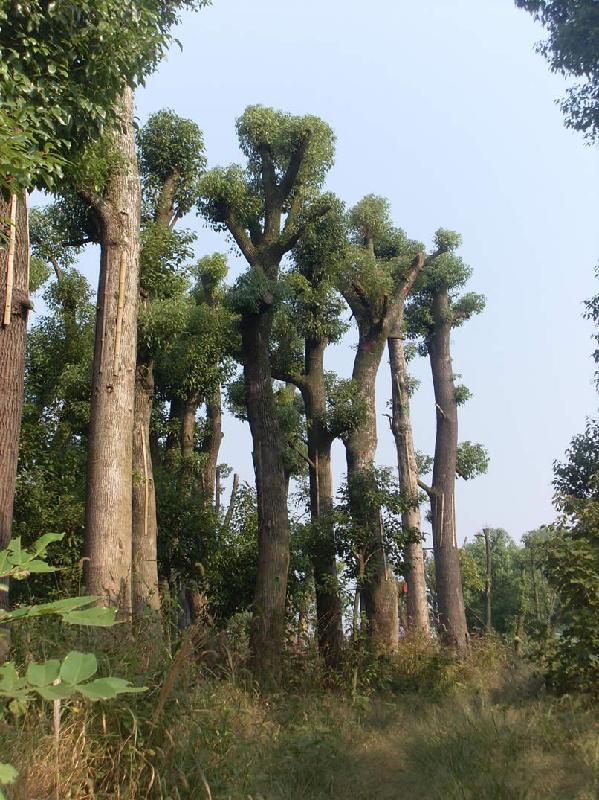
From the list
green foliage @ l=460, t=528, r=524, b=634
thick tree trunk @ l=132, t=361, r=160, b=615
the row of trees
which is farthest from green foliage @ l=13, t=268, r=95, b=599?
green foliage @ l=460, t=528, r=524, b=634

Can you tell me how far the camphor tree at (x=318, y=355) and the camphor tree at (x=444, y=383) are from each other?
16.3ft

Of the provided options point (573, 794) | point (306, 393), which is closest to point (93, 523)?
point (573, 794)

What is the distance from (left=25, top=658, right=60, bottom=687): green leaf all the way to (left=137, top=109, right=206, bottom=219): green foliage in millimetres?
17125

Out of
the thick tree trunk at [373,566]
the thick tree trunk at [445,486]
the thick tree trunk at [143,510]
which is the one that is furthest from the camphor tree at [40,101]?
the thick tree trunk at [445,486]

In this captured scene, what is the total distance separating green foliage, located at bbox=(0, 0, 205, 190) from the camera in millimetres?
8273

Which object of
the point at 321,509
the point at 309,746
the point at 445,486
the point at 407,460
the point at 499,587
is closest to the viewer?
the point at 309,746

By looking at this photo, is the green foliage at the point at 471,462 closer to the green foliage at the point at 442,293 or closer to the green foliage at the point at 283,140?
the green foliage at the point at 442,293

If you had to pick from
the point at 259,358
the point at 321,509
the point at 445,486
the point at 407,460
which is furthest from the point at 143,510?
the point at 445,486

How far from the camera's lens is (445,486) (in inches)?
955

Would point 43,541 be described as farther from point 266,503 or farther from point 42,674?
point 266,503

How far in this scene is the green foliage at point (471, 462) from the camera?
1025 inches

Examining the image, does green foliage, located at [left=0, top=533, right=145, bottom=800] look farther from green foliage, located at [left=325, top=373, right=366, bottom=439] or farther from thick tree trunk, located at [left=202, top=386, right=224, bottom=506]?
thick tree trunk, located at [left=202, top=386, right=224, bottom=506]

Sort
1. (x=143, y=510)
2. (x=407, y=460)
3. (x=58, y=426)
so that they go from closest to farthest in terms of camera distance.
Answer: (x=143, y=510)
(x=58, y=426)
(x=407, y=460)

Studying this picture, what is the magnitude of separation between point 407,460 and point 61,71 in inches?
641
